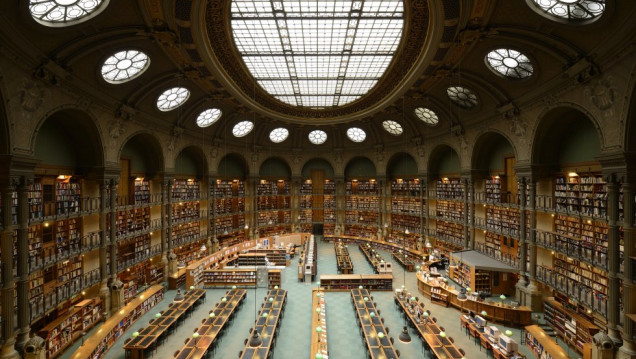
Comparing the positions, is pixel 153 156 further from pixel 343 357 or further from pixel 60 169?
pixel 343 357

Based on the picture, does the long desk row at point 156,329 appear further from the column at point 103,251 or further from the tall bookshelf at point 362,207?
the tall bookshelf at point 362,207

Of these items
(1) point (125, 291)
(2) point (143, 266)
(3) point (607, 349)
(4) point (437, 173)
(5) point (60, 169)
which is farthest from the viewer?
(4) point (437, 173)

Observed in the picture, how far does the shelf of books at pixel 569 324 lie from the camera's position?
35.1 feet

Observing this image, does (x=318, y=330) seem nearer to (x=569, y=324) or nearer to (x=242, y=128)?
(x=569, y=324)

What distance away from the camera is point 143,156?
19281 millimetres

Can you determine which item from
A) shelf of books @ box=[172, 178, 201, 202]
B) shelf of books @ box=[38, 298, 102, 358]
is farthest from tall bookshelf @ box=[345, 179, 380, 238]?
shelf of books @ box=[38, 298, 102, 358]

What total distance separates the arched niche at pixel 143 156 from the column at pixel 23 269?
787 cm

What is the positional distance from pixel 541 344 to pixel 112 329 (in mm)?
16058

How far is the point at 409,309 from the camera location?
13.6 meters

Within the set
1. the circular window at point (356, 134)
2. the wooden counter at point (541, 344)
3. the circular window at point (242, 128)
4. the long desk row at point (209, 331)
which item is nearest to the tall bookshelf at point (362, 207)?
the circular window at point (356, 134)

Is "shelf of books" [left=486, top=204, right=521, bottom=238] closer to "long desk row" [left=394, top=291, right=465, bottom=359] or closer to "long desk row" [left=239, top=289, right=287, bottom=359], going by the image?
"long desk row" [left=394, top=291, right=465, bottom=359]

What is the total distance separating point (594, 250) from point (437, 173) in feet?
45.8

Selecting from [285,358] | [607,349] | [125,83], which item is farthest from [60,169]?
[607,349]

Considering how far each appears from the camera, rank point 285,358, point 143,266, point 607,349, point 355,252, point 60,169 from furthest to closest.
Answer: point 355,252
point 143,266
point 60,169
point 285,358
point 607,349
